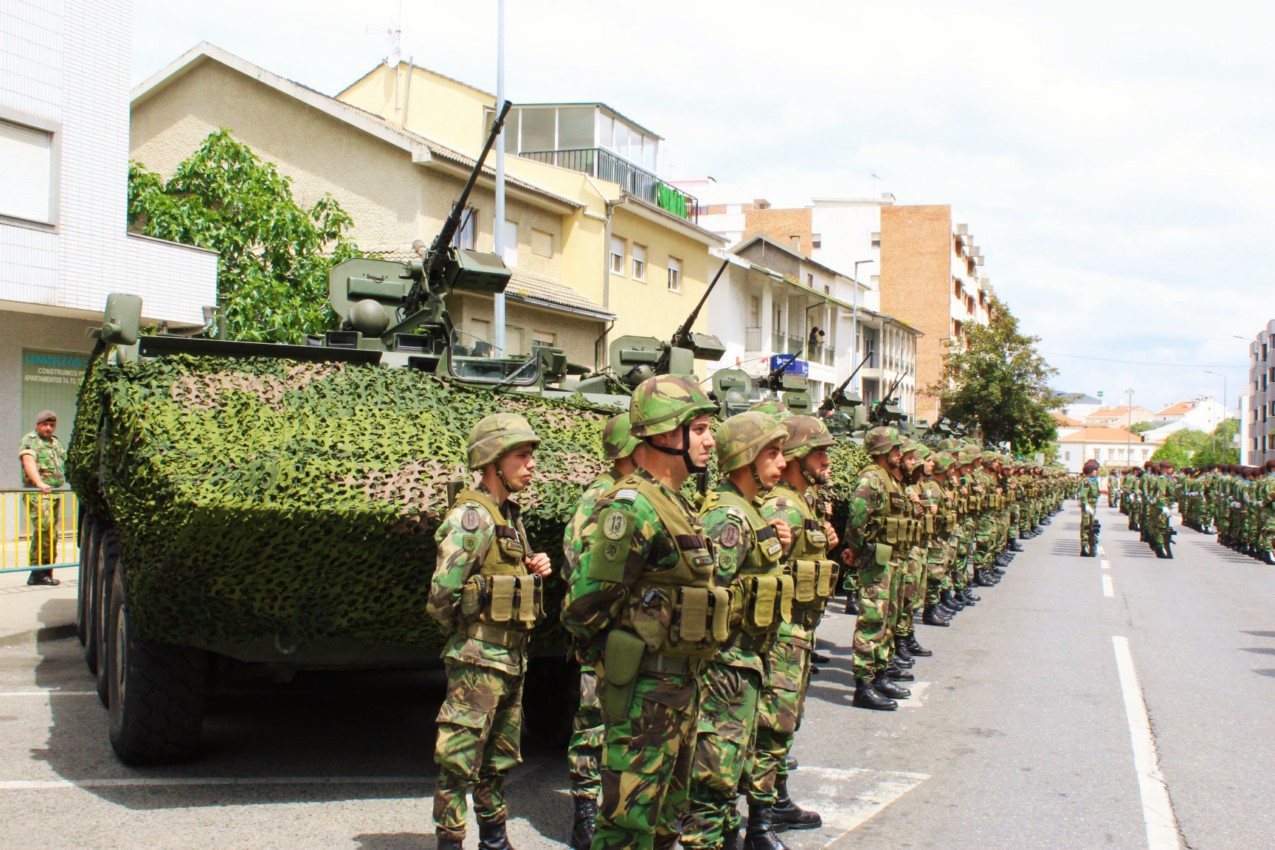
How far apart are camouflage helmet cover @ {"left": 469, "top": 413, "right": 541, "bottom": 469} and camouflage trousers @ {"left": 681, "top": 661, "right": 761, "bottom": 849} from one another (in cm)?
111

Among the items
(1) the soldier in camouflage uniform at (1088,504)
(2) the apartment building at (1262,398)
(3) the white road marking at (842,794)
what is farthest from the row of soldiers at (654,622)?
(2) the apartment building at (1262,398)

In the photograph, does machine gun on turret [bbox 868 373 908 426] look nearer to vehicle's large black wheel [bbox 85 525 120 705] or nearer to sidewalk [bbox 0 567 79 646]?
sidewalk [bbox 0 567 79 646]

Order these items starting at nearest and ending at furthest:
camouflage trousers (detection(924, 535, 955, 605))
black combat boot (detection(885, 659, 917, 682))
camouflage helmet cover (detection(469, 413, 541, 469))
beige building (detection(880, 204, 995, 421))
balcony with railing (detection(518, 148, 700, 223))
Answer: camouflage helmet cover (detection(469, 413, 541, 469)), black combat boot (detection(885, 659, 917, 682)), camouflage trousers (detection(924, 535, 955, 605)), balcony with railing (detection(518, 148, 700, 223)), beige building (detection(880, 204, 995, 421))

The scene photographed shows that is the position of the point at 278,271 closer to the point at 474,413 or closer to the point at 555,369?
the point at 555,369

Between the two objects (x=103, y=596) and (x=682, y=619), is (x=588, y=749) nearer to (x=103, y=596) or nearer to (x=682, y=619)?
(x=682, y=619)

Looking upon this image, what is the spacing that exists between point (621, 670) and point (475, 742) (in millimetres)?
908

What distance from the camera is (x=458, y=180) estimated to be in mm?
23125

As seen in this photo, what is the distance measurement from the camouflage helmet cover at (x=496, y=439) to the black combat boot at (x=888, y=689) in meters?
4.40

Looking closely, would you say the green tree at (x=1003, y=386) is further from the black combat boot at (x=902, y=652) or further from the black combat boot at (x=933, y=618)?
the black combat boot at (x=902, y=652)

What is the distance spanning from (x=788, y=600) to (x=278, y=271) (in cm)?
1575

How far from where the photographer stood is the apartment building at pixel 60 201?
590 inches

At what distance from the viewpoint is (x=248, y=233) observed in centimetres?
1875

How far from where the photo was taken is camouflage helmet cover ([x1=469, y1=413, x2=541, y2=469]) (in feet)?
15.5

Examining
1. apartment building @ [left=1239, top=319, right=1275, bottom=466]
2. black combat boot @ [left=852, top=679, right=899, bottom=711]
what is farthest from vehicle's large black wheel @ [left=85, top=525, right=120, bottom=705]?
apartment building @ [left=1239, top=319, right=1275, bottom=466]
